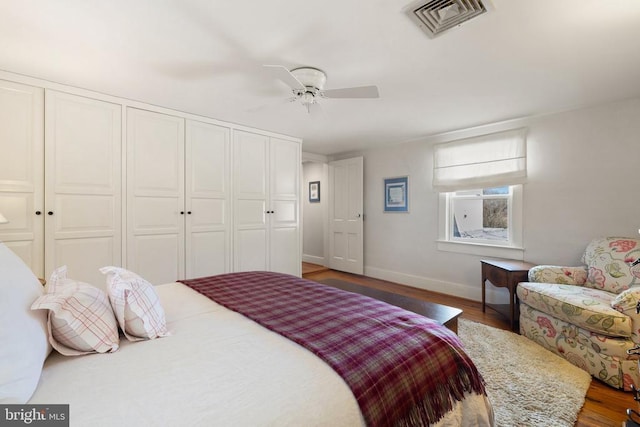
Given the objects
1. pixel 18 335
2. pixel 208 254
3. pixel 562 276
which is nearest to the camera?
pixel 18 335

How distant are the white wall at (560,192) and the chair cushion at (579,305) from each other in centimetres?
84

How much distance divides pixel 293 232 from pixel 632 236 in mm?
3748

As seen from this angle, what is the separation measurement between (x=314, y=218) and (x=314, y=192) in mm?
580

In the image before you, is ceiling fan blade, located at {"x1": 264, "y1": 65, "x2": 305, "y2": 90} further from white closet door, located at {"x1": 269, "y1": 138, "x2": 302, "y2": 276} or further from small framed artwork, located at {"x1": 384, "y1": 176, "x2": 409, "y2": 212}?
small framed artwork, located at {"x1": 384, "y1": 176, "x2": 409, "y2": 212}

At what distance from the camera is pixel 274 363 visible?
0.95m

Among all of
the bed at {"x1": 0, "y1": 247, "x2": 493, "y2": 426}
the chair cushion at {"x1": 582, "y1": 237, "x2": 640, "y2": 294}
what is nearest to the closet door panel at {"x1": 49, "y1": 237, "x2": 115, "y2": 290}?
the bed at {"x1": 0, "y1": 247, "x2": 493, "y2": 426}

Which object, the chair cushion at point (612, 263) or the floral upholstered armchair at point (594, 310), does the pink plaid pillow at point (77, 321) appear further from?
the chair cushion at point (612, 263)

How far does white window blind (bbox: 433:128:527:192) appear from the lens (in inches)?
130

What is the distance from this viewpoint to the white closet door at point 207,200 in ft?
10.6

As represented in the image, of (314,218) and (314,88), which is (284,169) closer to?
(314,88)

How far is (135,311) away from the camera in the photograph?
1.11m

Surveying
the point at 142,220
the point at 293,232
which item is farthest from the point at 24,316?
the point at 293,232

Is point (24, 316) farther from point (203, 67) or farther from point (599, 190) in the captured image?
point (599, 190)

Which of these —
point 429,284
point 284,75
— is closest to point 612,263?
point 429,284
